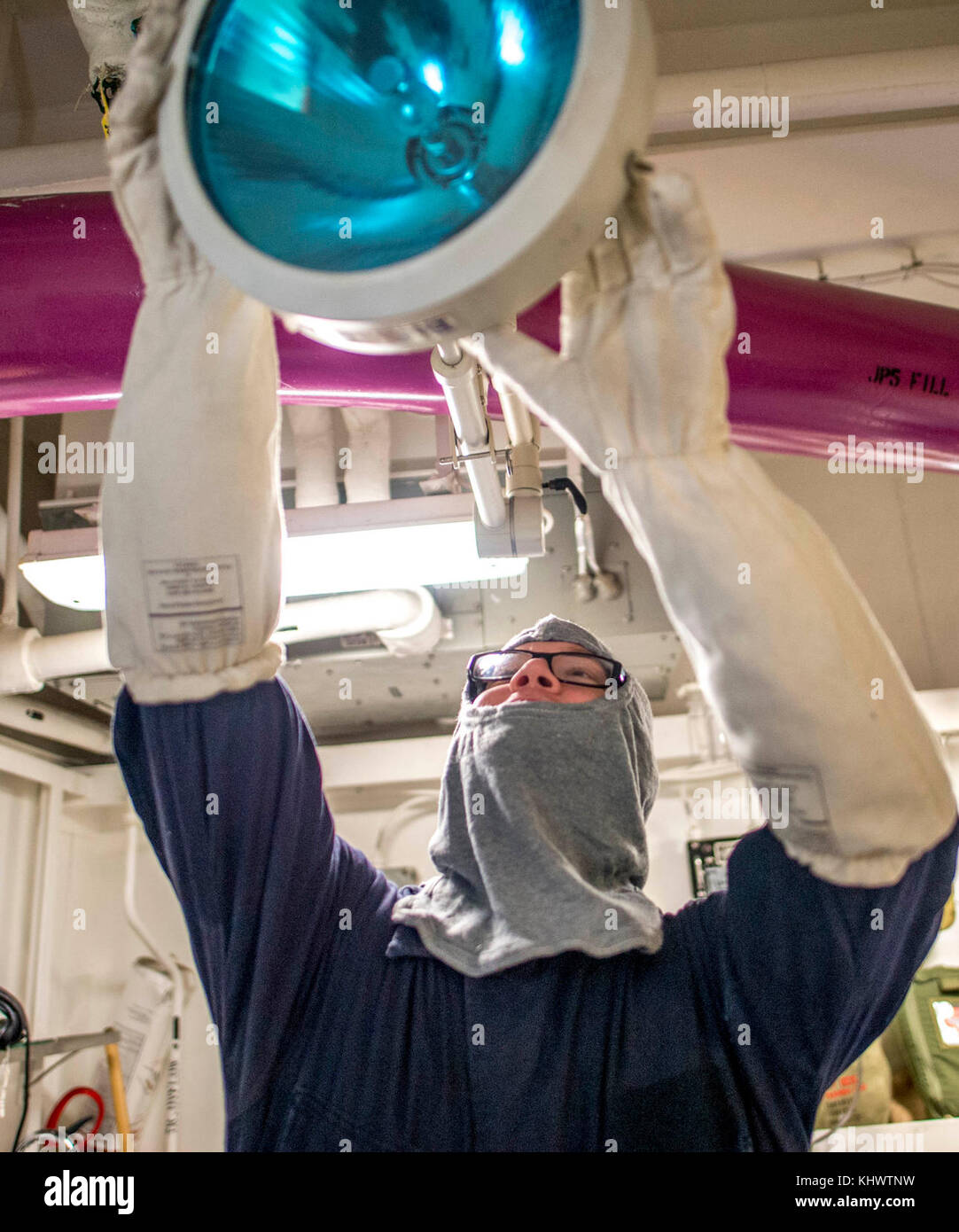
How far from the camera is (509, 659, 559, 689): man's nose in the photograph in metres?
1.15

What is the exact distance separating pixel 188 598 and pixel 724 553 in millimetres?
444

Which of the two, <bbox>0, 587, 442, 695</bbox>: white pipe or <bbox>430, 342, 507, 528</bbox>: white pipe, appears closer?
<bbox>430, 342, 507, 528</bbox>: white pipe

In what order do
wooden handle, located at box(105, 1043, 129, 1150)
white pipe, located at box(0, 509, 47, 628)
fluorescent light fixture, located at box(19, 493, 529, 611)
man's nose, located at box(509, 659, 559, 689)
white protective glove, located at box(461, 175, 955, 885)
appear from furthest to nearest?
1. white pipe, located at box(0, 509, 47, 628)
2. wooden handle, located at box(105, 1043, 129, 1150)
3. fluorescent light fixture, located at box(19, 493, 529, 611)
4. man's nose, located at box(509, 659, 559, 689)
5. white protective glove, located at box(461, 175, 955, 885)

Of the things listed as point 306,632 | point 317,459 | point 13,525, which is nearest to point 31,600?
point 13,525

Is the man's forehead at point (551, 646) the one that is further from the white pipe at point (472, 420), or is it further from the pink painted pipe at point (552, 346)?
the pink painted pipe at point (552, 346)

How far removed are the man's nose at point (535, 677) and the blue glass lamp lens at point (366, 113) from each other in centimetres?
65

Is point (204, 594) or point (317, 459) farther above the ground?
point (317, 459)

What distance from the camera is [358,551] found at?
188cm

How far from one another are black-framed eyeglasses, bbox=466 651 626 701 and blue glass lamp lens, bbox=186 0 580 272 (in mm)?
673

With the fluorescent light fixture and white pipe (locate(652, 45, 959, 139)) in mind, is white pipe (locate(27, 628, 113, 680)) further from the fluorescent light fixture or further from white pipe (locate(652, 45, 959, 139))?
white pipe (locate(652, 45, 959, 139))

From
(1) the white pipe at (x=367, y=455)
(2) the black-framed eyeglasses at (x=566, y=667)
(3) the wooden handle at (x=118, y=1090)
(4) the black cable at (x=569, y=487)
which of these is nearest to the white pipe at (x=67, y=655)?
(1) the white pipe at (x=367, y=455)

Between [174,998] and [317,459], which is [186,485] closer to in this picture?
[317,459]

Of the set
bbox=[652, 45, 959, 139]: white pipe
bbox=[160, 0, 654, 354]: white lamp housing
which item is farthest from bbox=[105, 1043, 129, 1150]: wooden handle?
bbox=[652, 45, 959, 139]: white pipe
